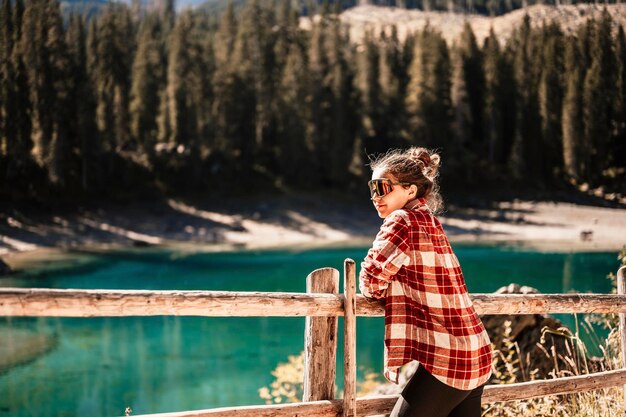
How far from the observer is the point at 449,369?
9.84ft

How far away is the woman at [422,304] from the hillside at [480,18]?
21.3 m

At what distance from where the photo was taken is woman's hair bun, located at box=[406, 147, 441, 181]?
3.34m

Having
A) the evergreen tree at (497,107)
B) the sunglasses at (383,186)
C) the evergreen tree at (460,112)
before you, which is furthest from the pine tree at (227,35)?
the sunglasses at (383,186)

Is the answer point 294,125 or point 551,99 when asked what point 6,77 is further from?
point 551,99

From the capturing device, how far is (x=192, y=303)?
3299mm

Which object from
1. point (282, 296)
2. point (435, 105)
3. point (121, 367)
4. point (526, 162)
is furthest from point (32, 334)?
point (435, 105)

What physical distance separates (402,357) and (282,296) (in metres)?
0.78

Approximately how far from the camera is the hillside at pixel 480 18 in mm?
23844

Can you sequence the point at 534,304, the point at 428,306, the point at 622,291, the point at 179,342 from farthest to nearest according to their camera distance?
the point at 179,342
the point at 622,291
the point at 534,304
the point at 428,306

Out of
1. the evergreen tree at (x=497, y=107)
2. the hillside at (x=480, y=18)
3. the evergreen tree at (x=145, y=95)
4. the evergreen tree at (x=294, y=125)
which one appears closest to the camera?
the hillside at (x=480, y=18)

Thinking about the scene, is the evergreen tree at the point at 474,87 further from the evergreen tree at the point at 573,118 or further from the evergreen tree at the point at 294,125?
the evergreen tree at the point at 573,118

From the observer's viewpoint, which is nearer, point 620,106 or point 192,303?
point 192,303

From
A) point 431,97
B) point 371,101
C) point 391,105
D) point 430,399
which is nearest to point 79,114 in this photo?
point 371,101

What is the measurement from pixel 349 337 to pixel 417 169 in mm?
1177
